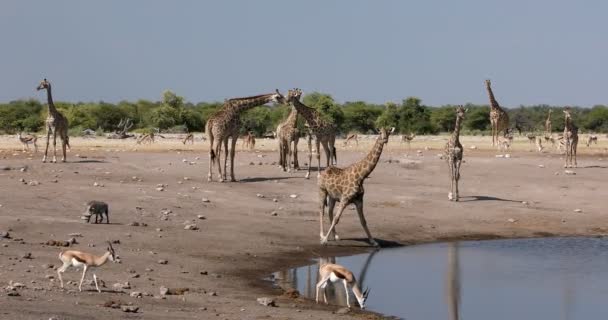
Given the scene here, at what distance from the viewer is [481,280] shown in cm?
1791

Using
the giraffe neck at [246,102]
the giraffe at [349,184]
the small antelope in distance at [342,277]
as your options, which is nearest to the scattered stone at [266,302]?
the small antelope in distance at [342,277]

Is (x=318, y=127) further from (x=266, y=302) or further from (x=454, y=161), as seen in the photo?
(x=266, y=302)

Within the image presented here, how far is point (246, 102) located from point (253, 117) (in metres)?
28.3

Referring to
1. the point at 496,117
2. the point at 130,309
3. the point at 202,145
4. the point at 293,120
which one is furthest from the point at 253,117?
the point at 130,309

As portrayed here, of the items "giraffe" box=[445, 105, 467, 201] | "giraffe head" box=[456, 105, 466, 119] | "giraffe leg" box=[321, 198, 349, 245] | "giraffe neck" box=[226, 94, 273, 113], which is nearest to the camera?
"giraffe leg" box=[321, 198, 349, 245]

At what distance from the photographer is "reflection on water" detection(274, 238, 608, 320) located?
51.5ft

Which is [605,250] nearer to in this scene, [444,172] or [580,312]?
[580,312]

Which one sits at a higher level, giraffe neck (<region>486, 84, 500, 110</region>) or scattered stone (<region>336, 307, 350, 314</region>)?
giraffe neck (<region>486, 84, 500, 110</region>)

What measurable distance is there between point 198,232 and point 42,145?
2256 cm

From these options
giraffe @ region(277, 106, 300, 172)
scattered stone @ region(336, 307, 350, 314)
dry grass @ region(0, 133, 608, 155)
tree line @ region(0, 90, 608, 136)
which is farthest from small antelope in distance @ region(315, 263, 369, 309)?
tree line @ region(0, 90, 608, 136)

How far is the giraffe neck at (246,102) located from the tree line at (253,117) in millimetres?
22806

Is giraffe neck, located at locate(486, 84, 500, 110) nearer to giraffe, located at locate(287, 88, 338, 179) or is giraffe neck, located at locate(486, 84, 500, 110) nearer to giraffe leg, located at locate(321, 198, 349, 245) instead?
giraffe, located at locate(287, 88, 338, 179)

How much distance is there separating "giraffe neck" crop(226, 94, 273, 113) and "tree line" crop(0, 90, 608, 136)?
74.8ft

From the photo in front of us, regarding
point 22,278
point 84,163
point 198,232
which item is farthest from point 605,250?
point 84,163
